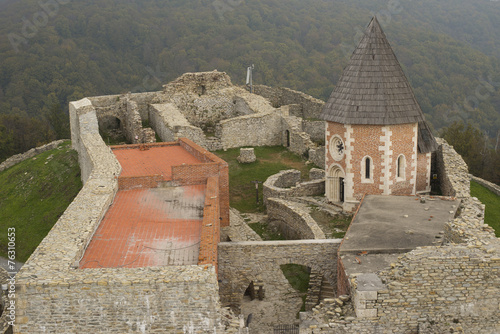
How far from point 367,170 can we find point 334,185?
1.58 meters

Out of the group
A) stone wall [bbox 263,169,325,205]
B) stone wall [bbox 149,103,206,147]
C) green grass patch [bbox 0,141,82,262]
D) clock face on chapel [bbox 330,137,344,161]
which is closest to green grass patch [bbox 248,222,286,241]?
stone wall [bbox 263,169,325,205]

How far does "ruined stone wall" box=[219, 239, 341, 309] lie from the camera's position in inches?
645

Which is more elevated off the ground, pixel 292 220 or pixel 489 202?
pixel 292 220

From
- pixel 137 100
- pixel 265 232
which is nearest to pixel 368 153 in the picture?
pixel 265 232

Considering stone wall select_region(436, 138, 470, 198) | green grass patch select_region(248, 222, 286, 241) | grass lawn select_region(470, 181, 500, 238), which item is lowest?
grass lawn select_region(470, 181, 500, 238)

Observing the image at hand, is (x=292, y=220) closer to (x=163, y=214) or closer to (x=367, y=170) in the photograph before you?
(x=367, y=170)

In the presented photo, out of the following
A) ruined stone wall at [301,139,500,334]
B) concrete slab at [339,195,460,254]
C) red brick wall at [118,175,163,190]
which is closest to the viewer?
ruined stone wall at [301,139,500,334]

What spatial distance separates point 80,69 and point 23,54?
209 inches

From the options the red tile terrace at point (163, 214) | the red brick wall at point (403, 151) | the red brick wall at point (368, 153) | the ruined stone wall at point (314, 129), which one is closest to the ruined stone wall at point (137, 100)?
the ruined stone wall at point (314, 129)

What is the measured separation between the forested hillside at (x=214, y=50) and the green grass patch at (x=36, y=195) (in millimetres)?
14074

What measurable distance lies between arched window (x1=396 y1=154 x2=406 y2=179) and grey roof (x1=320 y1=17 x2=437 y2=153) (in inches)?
38.9

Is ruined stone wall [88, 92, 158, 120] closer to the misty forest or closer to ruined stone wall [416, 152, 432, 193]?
the misty forest

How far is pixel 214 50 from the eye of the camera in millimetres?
70000

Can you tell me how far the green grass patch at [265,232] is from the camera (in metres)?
21.3
